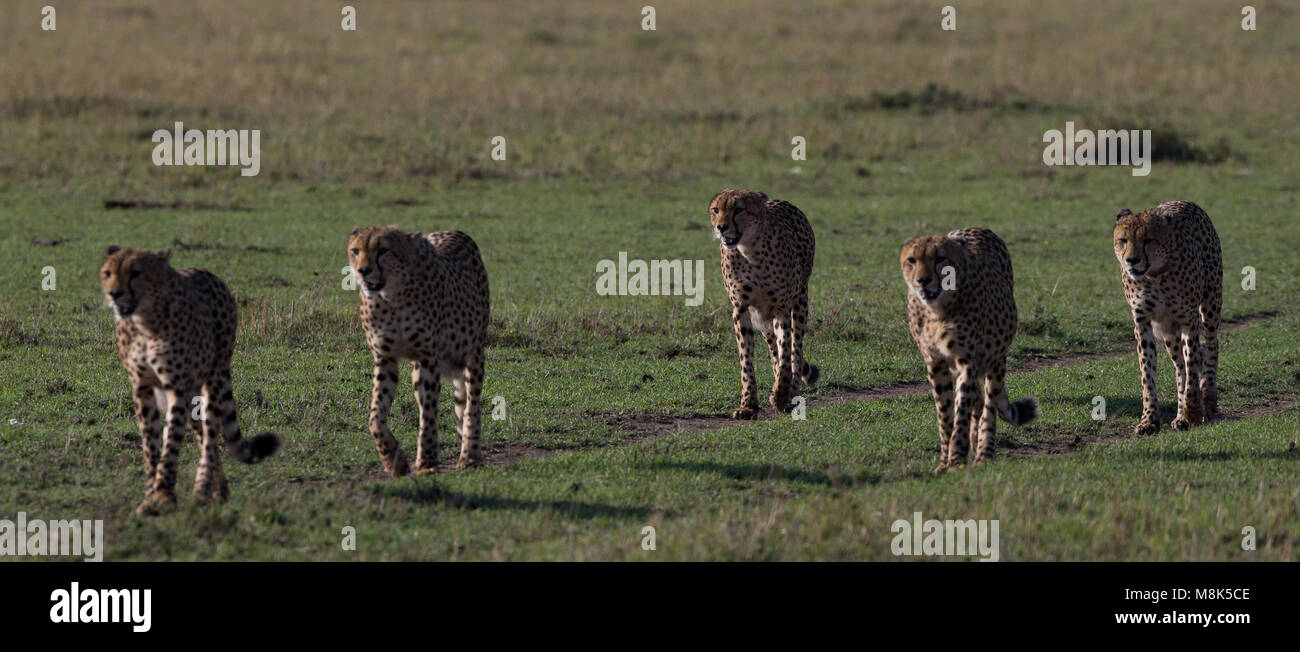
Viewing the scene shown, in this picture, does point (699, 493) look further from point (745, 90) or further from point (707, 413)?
point (745, 90)

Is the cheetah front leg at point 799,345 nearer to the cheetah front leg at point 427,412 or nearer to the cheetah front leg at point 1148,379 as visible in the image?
the cheetah front leg at point 1148,379

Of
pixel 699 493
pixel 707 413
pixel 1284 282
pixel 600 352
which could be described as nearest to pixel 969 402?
pixel 699 493

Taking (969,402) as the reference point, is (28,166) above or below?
above

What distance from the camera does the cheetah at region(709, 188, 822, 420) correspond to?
425 inches

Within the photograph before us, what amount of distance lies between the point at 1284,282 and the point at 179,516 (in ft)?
41.4

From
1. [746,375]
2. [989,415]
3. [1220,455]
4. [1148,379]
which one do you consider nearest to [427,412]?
[746,375]

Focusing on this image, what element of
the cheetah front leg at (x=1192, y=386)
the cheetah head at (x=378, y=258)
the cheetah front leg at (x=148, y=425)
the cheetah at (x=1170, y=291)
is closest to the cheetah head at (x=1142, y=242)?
the cheetah at (x=1170, y=291)

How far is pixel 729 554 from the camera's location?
701 cm

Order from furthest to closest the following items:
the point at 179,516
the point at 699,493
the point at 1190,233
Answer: the point at 1190,233 → the point at 699,493 → the point at 179,516

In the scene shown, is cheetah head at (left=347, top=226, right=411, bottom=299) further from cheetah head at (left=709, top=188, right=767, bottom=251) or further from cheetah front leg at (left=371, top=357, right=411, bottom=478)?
cheetah head at (left=709, top=188, right=767, bottom=251)

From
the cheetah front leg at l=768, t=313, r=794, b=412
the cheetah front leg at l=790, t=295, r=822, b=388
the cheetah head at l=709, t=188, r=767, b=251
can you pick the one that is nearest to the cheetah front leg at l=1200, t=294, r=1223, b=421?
the cheetah front leg at l=790, t=295, r=822, b=388

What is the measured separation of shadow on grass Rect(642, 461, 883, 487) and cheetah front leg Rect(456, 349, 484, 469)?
102 cm

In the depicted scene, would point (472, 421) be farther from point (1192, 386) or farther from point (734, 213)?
point (1192, 386)
